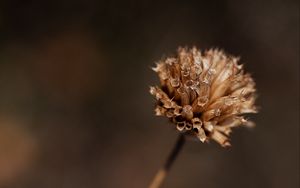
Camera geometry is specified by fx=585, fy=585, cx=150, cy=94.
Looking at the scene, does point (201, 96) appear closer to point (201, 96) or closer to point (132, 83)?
point (201, 96)

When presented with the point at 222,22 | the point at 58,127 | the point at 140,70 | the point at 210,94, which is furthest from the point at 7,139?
the point at 210,94

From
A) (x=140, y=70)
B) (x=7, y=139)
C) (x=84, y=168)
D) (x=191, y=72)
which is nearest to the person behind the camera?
(x=191, y=72)

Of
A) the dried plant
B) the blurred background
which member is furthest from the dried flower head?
the blurred background

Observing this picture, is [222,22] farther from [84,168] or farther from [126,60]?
[84,168]

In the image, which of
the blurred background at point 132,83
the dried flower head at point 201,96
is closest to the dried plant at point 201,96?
the dried flower head at point 201,96

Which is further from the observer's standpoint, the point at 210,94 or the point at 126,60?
the point at 126,60

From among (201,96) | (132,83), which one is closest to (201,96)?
(201,96)

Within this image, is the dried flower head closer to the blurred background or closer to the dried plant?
the dried plant

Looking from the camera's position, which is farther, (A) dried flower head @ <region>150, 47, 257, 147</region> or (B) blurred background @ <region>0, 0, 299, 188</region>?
(B) blurred background @ <region>0, 0, 299, 188</region>
